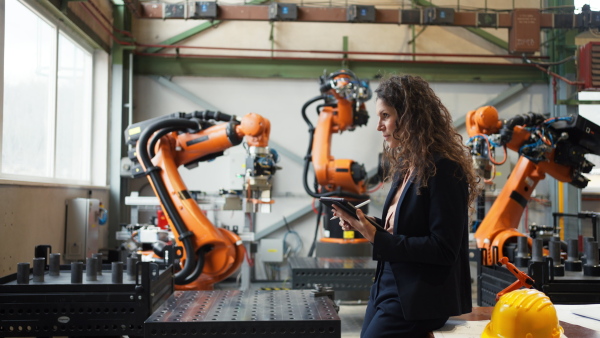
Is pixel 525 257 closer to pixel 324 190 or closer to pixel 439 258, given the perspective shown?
pixel 439 258

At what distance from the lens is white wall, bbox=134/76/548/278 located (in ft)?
22.6

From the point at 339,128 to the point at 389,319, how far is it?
12.9 ft

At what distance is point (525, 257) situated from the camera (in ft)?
9.63

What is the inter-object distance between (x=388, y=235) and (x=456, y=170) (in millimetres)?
268

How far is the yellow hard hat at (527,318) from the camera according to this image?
142cm

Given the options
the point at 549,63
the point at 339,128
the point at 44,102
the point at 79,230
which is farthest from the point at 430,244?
the point at 549,63

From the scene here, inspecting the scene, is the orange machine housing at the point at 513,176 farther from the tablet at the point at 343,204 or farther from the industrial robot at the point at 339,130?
the tablet at the point at 343,204

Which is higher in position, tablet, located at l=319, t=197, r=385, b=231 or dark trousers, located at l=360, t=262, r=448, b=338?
tablet, located at l=319, t=197, r=385, b=231

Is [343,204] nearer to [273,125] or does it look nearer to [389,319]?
[389,319]

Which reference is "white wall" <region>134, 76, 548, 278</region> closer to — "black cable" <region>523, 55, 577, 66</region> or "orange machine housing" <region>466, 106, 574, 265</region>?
"black cable" <region>523, 55, 577, 66</region>

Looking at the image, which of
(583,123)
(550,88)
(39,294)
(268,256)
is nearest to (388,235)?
(39,294)

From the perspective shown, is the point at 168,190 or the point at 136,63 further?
the point at 136,63

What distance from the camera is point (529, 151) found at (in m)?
4.09

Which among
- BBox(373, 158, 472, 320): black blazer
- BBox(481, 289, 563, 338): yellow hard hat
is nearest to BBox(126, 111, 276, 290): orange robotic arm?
BBox(373, 158, 472, 320): black blazer
